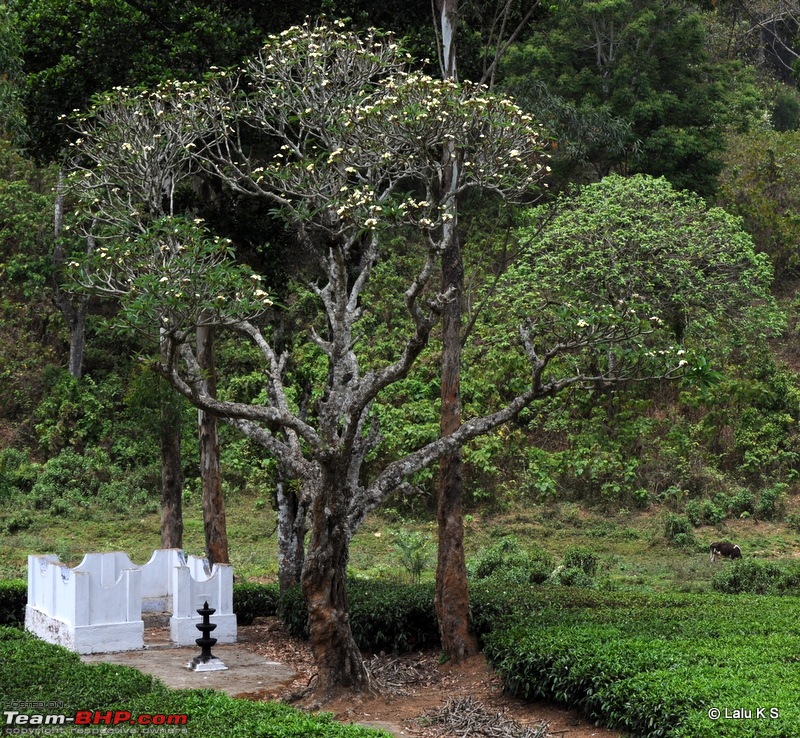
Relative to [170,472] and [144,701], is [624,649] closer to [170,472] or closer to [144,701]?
[144,701]

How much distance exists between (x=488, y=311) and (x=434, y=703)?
46.0ft

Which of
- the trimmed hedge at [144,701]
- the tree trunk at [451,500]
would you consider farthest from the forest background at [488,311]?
the trimmed hedge at [144,701]

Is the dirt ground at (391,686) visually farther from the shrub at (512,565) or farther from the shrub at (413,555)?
the shrub at (512,565)

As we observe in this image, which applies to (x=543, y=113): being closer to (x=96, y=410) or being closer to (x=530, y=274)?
(x=530, y=274)

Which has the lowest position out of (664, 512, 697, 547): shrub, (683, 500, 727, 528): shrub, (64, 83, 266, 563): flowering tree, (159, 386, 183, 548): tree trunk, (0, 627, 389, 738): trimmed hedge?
(0, 627, 389, 738): trimmed hedge

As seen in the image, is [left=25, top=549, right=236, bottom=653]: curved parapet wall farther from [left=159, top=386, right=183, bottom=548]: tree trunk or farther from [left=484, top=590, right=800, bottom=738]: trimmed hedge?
[left=484, top=590, right=800, bottom=738]: trimmed hedge

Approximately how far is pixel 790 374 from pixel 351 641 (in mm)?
15656

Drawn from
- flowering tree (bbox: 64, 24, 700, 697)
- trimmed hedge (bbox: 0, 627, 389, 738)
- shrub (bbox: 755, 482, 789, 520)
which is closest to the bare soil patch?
flowering tree (bbox: 64, 24, 700, 697)

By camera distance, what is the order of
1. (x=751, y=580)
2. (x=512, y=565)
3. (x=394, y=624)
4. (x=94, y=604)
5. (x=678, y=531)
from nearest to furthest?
(x=394, y=624) → (x=94, y=604) → (x=751, y=580) → (x=512, y=565) → (x=678, y=531)

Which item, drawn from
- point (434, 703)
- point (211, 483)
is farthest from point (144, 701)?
point (211, 483)

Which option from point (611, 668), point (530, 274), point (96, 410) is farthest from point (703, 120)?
point (611, 668)

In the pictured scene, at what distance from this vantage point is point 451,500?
9883 millimetres

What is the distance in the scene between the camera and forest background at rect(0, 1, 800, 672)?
13.0 meters

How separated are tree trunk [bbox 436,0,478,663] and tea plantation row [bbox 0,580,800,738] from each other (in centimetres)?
40
